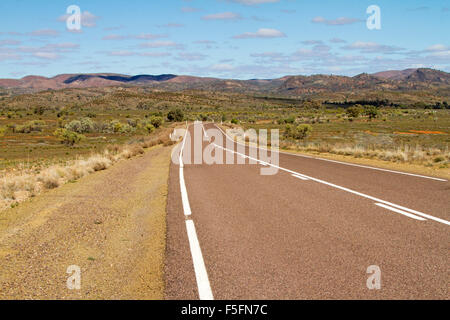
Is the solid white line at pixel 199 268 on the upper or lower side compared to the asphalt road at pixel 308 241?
lower

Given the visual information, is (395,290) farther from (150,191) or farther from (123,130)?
(123,130)

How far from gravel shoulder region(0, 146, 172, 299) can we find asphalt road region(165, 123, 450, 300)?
1.09 feet

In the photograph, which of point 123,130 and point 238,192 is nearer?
point 238,192

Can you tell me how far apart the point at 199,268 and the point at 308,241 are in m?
1.80

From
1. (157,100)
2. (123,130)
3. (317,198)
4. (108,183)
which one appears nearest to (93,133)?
(123,130)

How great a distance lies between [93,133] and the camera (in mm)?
77312

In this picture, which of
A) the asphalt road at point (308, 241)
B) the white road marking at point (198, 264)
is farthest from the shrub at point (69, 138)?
the white road marking at point (198, 264)

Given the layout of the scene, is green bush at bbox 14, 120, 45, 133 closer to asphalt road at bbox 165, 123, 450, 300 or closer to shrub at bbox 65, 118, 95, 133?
shrub at bbox 65, 118, 95, 133

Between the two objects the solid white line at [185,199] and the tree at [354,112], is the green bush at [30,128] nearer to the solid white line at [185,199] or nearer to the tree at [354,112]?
the tree at [354,112]

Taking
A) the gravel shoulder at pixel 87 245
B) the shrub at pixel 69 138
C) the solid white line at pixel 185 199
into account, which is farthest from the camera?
the shrub at pixel 69 138

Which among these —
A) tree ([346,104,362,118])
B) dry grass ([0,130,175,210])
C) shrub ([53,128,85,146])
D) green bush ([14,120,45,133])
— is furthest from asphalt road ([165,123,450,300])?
tree ([346,104,362,118])

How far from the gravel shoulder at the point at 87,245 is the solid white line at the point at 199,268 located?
16.6 inches

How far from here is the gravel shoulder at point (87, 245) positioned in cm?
431
